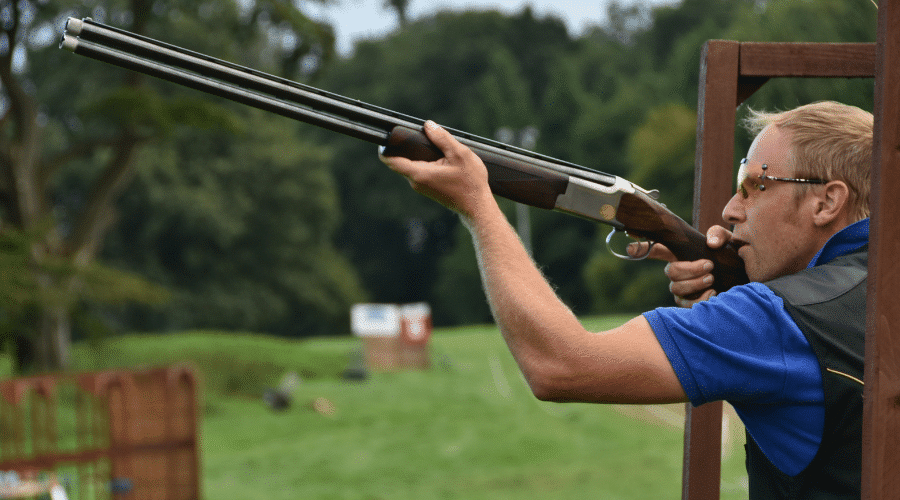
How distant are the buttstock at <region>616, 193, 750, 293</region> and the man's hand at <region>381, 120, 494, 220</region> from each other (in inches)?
23.9

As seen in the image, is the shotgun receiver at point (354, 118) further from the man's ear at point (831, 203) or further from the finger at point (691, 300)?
the man's ear at point (831, 203)

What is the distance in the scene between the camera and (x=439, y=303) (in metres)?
49.2

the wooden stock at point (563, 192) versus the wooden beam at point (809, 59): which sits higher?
the wooden beam at point (809, 59)

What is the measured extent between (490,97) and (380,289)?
12037 mm

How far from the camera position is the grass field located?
12625 mm

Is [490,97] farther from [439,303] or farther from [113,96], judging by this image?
[113,96]

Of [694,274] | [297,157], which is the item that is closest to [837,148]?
[694,274]

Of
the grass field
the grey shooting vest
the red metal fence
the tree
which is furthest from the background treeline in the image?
the red metal fence

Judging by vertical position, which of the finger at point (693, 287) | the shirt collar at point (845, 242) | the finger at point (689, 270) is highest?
the shirt collar at point (845, 242)

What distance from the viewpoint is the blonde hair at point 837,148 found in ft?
6.09

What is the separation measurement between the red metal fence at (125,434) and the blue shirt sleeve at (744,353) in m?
8.74

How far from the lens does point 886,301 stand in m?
1.38

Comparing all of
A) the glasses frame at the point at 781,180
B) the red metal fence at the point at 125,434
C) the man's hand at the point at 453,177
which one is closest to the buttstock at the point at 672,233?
the glasses frame at the point at 781,180

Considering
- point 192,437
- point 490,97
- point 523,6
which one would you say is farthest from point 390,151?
point 523,6
